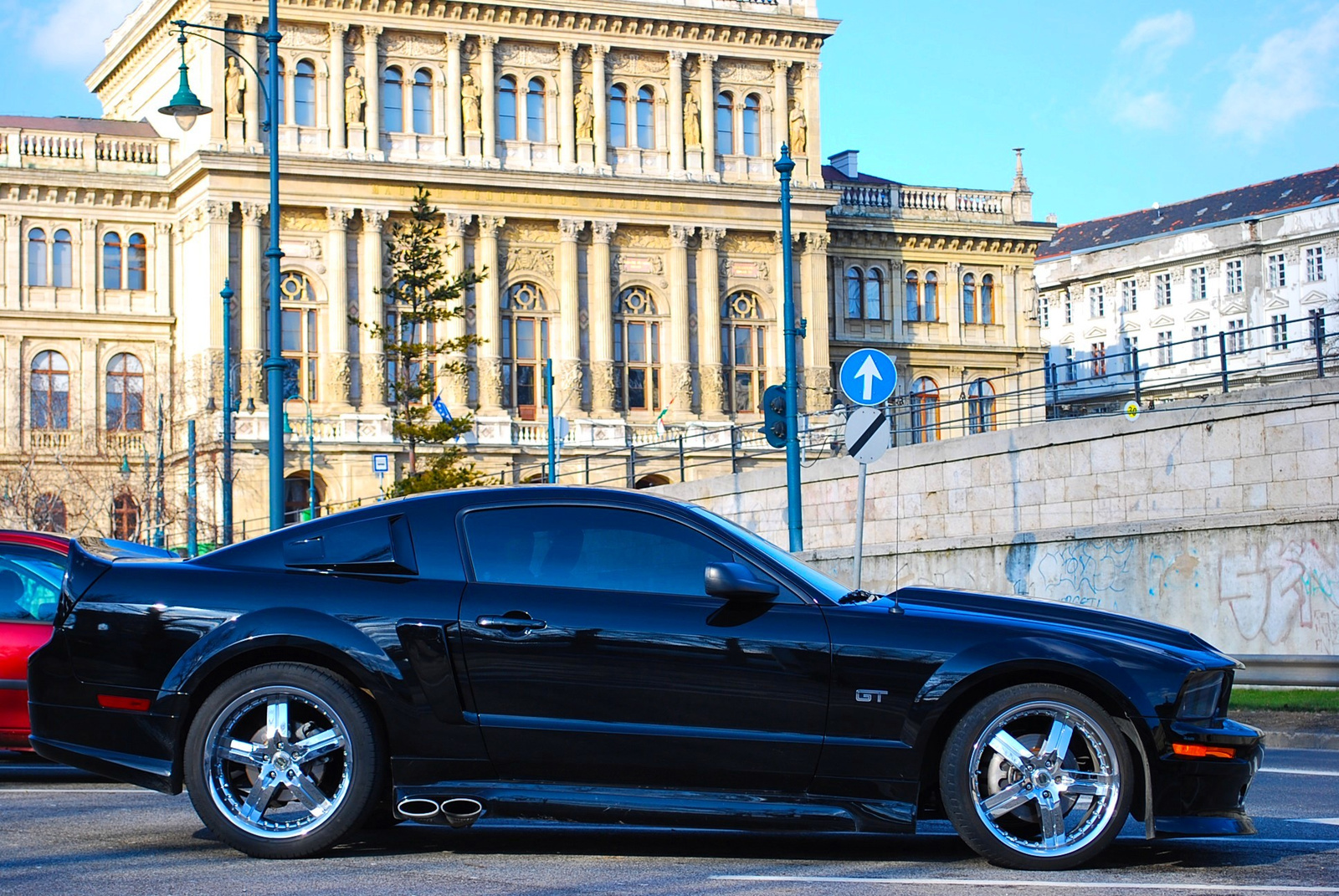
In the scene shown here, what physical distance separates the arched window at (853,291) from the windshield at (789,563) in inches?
2621

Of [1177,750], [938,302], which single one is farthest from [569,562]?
[938,302]

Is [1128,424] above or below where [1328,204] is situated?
below

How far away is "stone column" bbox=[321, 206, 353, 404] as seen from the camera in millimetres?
60938

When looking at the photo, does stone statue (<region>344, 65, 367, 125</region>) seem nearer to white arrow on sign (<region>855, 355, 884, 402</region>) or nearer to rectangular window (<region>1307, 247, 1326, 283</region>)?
white arrow on sign (<region>855, 355, 884, 402</region>)

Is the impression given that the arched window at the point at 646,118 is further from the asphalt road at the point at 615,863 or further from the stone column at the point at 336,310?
the asphalt road at the point at 615,863

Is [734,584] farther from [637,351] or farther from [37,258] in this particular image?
[37,258]

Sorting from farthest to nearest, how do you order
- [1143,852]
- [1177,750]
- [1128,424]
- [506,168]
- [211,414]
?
[506,168], [211,414], [1128,424], [1143,852], [1177,750]

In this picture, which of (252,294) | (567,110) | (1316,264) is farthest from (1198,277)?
(252,294)

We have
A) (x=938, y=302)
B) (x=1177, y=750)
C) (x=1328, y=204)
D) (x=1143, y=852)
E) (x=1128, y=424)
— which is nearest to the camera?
(x=1177, y=750)

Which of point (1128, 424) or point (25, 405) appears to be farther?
point (25, 405)

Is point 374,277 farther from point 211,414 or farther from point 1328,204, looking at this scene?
point 1328,204

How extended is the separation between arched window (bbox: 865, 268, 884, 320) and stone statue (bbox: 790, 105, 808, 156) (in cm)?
780

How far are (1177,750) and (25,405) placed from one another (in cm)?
6025

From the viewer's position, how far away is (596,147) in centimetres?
6494
